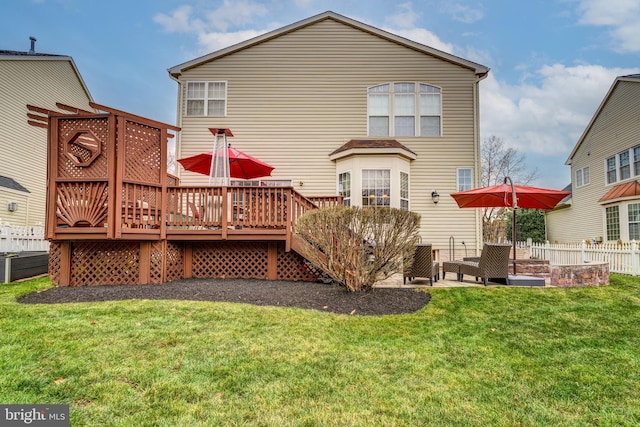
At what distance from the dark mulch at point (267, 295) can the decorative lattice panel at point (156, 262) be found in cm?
44

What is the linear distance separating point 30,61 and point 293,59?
38.9ft

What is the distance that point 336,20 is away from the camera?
37.1 feet

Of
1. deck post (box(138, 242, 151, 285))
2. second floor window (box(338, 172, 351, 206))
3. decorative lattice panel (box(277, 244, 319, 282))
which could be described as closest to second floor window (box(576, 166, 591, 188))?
second floor window (box(338, 172, 351, 206))

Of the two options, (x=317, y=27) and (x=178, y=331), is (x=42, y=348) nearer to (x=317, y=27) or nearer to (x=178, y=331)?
(x=178, y=331)

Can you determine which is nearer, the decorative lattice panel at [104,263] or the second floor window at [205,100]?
the decorative lattice panel at [104,263]

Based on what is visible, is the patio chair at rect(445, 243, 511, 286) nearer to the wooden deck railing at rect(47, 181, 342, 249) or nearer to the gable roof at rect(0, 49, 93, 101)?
the wooden deck railing at rect(47, 181, 342, 249)

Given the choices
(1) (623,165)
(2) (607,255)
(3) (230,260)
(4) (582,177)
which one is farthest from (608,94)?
(3) (230,260)

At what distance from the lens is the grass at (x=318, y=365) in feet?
7.70

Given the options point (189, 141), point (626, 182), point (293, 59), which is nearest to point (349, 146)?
point (293, 59)

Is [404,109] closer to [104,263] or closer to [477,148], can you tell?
[477,148]

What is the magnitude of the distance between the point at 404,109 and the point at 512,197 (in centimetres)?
517

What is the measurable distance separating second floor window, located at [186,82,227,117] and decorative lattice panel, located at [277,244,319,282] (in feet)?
20.7

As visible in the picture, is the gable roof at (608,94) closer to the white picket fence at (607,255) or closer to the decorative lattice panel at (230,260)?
the white picket fence at (607,255)

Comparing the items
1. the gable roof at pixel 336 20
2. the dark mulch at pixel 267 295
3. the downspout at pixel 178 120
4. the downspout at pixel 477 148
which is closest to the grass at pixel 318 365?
the dark mulch at pixel 267 295
